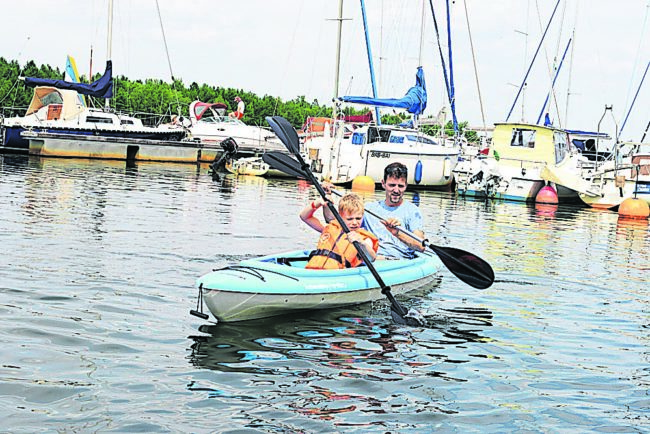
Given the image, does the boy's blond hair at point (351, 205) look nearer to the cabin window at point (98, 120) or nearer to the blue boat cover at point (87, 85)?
the blue boat cover at point (87, 85)

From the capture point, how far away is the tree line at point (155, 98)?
178ft

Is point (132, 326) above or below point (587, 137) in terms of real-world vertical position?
below

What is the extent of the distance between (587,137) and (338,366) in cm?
2985

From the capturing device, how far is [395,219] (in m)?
9.89

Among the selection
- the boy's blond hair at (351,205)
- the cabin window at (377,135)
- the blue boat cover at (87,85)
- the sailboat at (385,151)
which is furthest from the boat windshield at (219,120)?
the boy's blond hair at (351,205)

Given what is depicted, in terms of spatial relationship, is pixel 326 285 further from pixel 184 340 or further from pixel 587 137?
pixel 587 137

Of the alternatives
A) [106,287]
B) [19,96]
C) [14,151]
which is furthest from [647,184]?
[19,96]

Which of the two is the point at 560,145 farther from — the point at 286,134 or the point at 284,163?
the point at 284,163

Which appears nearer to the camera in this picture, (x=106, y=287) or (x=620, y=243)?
(x=106, y=287)

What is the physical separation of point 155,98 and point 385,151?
3338cm

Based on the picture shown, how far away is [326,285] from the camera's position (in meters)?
8.65

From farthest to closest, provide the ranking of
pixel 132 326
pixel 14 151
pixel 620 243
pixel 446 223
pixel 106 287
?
pixel 14 151 → pixel 446 223 → pixel 620 243 → pixel 106 287 → pixel 132 326

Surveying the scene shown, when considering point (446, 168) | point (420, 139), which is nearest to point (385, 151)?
point (420, 139)

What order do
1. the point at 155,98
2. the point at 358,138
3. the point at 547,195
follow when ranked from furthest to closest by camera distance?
the point at 155,98 → the point at 358,138 → the point at 547,195
